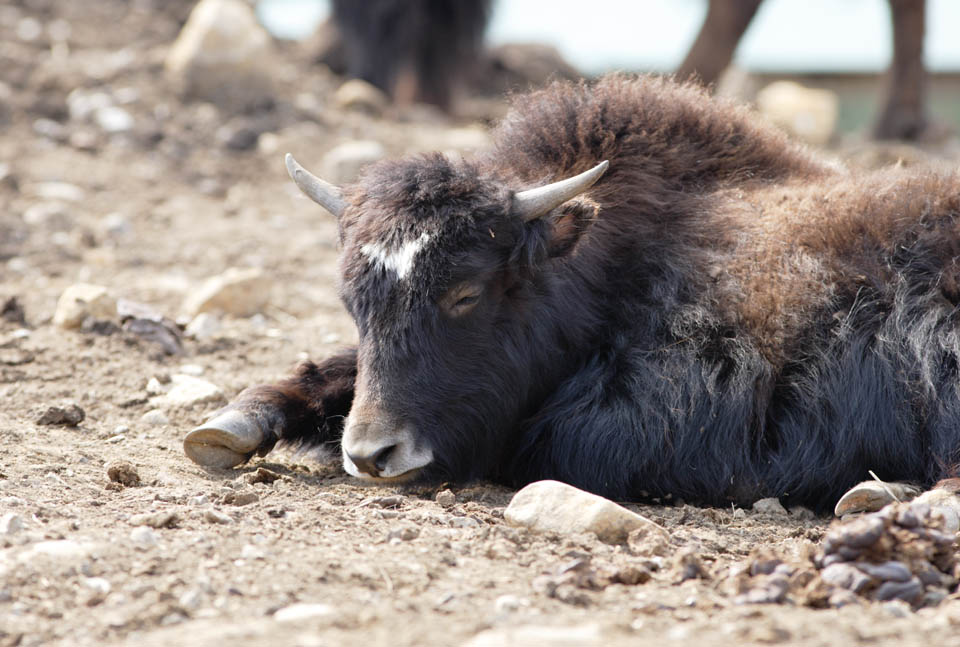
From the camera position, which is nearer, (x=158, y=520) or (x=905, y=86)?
(x=158, y=520)

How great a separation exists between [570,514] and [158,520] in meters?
1.18

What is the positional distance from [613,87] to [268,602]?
305 centimetres

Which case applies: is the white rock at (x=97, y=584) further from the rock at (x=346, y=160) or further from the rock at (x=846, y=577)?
the rock at (x=346, y=160)

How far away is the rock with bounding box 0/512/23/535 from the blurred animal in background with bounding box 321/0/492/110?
949cm

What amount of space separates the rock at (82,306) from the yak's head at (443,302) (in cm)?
201

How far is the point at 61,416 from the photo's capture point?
455 cm

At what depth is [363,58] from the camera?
491 inches

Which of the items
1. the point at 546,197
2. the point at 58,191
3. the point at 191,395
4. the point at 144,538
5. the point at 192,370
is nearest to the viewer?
the point at 144,538

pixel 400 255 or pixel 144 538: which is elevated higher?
pixel 400 255

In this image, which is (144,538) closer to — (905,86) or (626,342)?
(626,342)

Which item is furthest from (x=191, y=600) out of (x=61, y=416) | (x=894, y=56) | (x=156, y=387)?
(x=894, y=56)

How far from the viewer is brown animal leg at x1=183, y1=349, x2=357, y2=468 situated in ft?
13.6

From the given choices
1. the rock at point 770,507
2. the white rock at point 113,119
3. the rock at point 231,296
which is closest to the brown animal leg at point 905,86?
the rock at point 231,296

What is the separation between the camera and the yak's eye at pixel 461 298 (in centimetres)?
398
